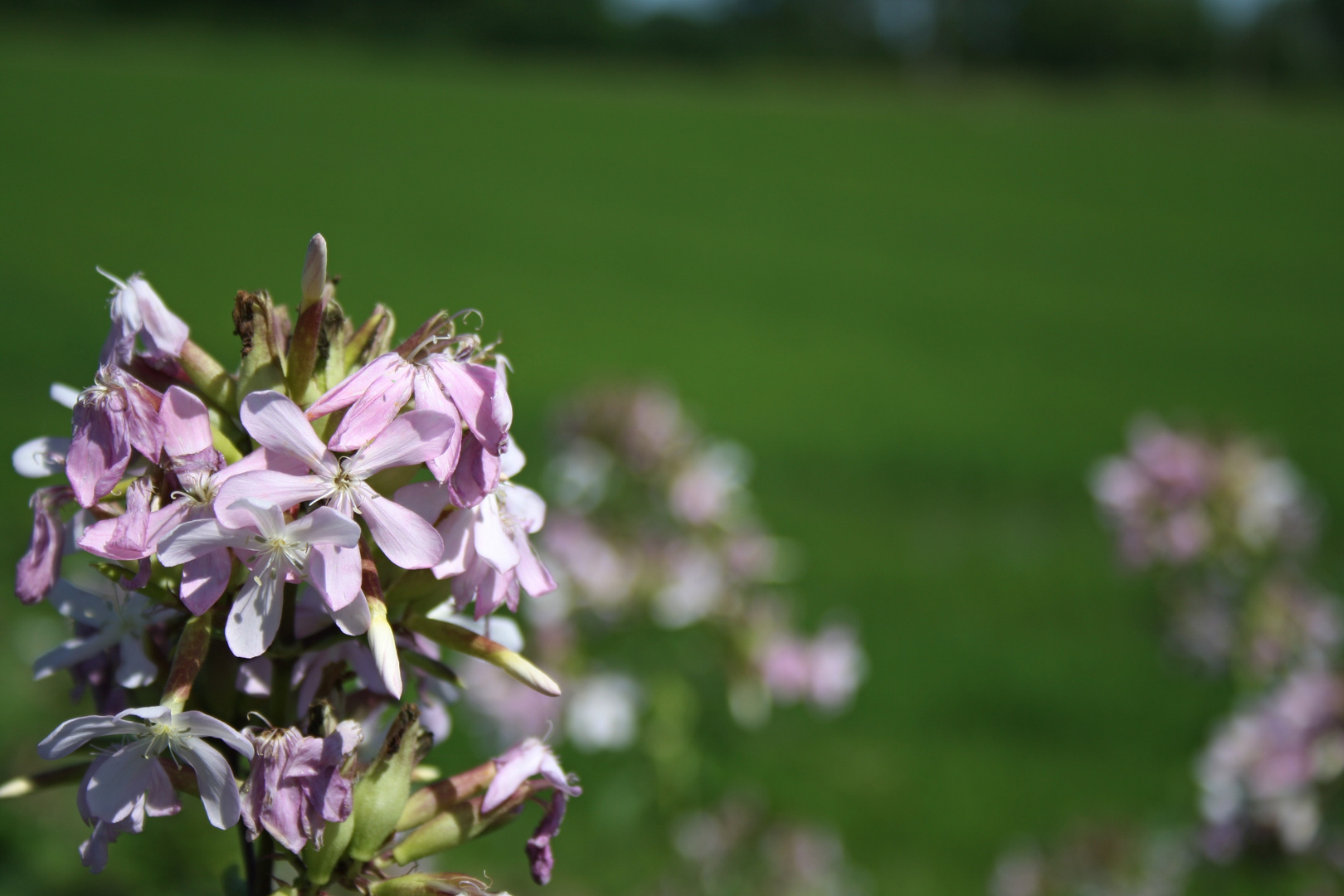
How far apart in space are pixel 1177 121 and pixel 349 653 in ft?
135

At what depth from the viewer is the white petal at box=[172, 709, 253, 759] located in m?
0.75

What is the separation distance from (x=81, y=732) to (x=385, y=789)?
0.69 feet

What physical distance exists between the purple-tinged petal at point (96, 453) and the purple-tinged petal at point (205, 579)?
0.29 feet

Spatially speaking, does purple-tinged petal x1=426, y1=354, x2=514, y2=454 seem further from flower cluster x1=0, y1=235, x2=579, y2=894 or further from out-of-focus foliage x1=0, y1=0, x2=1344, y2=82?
out-of-focus foliage x1=0, y1=0, x2=1344, y2=82

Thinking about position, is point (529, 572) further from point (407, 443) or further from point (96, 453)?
point (96, 453)

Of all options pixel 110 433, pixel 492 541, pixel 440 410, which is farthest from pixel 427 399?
pixel 110 433

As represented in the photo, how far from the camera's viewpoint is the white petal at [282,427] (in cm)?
76

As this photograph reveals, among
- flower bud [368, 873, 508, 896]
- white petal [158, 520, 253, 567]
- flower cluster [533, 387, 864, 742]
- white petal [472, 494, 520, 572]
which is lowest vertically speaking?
flower cluster [533, 387, 864, 742]

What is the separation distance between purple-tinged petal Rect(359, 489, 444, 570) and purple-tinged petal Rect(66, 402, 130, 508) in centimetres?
18

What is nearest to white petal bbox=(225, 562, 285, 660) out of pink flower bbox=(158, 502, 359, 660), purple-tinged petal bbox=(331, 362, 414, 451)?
pink flower bbox=(158, 502, 359, 660)

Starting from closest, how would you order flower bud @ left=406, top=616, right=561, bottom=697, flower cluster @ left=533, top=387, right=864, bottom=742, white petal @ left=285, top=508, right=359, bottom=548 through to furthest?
white petal @ left=285, top=508, right=359, bottom=548 < flower bud @ left=406, top=616, right=561, bottom=697 < flower cluster @ left=533, top=387, right=864, bottom=742

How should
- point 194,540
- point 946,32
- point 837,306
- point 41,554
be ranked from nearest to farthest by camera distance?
1. point 194,540
2. point 41,554
3. point 837,306
4. point 946,32

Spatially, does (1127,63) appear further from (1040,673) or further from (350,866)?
(350,866)

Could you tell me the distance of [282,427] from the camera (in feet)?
2.51
